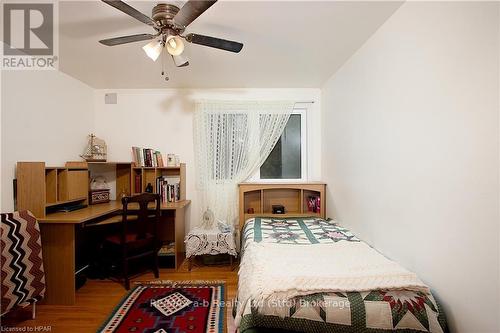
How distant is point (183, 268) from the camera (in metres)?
2.94

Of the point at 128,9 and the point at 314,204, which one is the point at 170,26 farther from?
the point at 314,204

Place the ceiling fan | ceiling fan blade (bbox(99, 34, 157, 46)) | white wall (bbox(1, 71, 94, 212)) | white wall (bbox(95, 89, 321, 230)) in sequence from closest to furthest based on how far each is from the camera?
the ceiling fan < ceiling fan blade (bbox(99, 34, 157, 46)) < white wall (bbox(1, 71, 94, 212)) < white wall (bbox(95, 89, 321, 230))

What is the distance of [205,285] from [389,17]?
285cm

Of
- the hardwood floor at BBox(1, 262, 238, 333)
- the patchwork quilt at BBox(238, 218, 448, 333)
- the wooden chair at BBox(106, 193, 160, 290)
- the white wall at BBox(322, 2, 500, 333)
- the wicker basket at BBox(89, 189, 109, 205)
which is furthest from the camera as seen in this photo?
the wicker basket at BBox(89, 189, 109, 205)

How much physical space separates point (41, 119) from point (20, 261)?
139 cm

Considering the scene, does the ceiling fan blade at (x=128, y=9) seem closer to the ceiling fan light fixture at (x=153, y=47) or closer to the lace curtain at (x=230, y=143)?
the ceiling fan light fixture at (x=153, y=47)

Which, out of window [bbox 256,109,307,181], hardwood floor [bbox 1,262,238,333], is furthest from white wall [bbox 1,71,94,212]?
window [bbox 256,109,307,181]

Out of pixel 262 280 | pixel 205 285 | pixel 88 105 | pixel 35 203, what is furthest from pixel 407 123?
pixel 88 105

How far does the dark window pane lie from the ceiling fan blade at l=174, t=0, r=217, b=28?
221 cm

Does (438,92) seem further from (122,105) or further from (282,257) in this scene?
(122,105)

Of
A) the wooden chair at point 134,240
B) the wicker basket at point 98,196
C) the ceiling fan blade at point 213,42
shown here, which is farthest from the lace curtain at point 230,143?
the ceiling fan blade at point 213,42

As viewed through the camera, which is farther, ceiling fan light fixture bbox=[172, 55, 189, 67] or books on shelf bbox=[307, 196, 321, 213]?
books on shelf bbox=[307, 196, 321, 213]

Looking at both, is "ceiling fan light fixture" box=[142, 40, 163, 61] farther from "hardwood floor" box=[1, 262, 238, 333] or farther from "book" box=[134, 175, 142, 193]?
"hardwood floor" box=[1, 262, 238, 333]

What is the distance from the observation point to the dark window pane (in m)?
3.49
